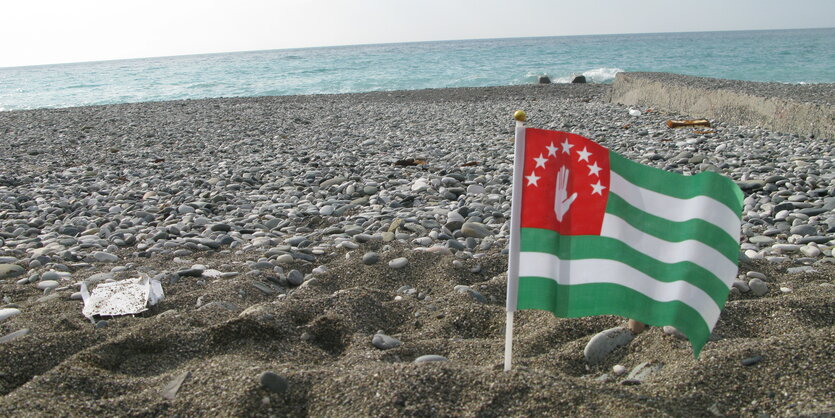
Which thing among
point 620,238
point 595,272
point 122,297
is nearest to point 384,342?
point 595,272

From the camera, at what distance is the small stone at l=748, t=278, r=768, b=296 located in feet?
9.86

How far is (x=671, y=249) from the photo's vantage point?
2172 mm

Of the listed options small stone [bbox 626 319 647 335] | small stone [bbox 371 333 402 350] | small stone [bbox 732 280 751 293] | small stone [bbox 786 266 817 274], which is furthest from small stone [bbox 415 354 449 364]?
small stone [bbox 786 266 817 274]

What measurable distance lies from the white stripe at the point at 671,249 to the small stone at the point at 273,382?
1.21 meters

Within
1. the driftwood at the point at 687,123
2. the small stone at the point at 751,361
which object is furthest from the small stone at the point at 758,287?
the driftwood at the point at 687,123

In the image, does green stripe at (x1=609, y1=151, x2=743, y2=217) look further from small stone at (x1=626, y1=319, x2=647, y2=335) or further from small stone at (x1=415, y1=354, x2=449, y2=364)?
small stone at (x1=415, y1=354, x2=449, y2=364)

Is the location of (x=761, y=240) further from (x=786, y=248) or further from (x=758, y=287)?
(x=758, y=287)

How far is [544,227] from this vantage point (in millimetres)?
2182

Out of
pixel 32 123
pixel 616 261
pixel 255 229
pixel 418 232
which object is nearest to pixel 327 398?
pixel 616 261

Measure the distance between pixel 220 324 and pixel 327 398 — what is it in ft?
2.66

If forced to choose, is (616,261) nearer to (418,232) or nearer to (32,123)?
(418,232)

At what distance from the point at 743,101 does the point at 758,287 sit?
715 centimetres

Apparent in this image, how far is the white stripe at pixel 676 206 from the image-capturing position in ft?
6.91

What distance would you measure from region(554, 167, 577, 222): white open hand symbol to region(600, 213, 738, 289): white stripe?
0.46 ft
